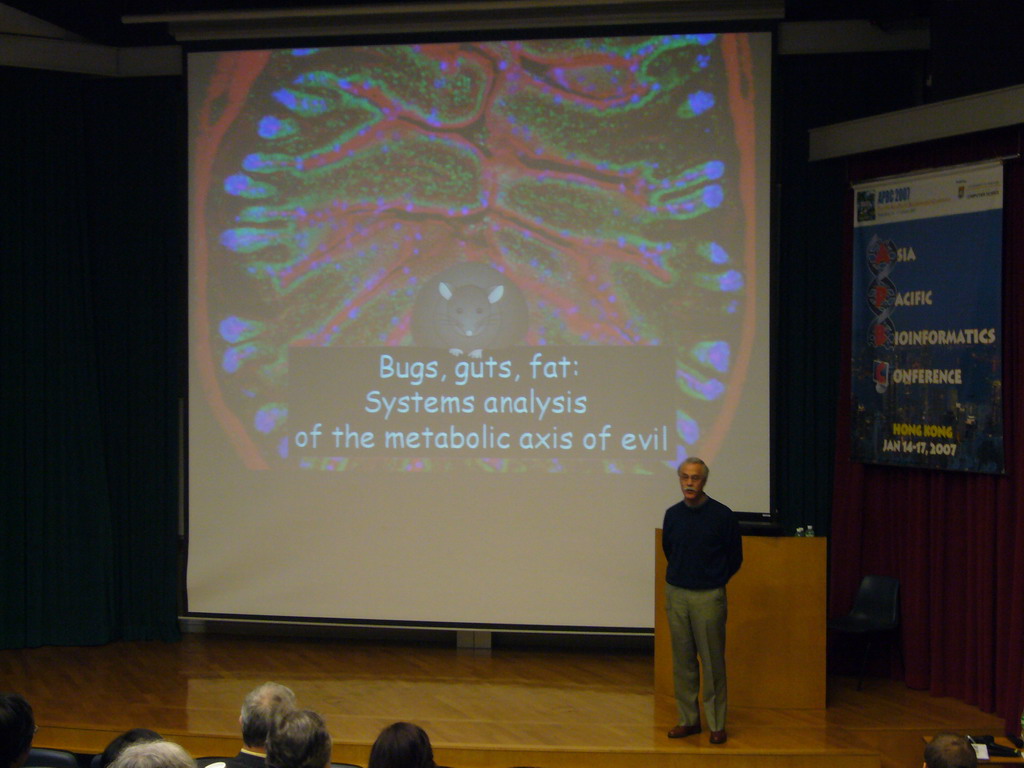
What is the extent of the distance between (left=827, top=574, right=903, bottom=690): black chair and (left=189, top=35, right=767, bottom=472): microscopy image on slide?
1146 millimetres

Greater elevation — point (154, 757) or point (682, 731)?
point (154, 757)

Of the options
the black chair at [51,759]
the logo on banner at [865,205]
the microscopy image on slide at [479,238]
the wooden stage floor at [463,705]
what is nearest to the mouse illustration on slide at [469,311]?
the microscopy image on slide at [479,238]

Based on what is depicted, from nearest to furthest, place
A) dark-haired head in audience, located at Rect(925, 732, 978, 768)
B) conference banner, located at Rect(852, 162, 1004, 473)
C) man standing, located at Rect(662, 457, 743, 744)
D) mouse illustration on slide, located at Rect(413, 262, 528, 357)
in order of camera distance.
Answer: dark-haired head in audience, located at Rect(925, 732, 978, 768) → man standing, located at Rect(662, 457, 743, 744) → conference banner, located at Rect(852, 162, 1004, 473) → mouse illustration on slide, located at Rect(413, 262, 528, 357)

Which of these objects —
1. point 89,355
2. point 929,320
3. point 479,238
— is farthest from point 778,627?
point 89,355

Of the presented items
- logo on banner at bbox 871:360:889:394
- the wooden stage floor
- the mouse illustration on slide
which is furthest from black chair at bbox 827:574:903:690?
the mouse illustration on slide

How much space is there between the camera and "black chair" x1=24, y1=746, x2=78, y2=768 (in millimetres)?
3266

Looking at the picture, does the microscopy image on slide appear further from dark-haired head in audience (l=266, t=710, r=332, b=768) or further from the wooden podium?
dark-haired head in audience (l=266, t=710, r=332, b=768)

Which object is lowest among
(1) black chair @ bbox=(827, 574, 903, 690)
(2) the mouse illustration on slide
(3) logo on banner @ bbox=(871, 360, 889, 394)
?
Result: (1) black chair @ bbox=(827, 574, 903, 690)

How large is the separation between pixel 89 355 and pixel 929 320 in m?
4.98

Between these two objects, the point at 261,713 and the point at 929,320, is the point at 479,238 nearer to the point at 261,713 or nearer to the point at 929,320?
the point at 929,320

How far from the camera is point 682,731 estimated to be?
16.0 ft

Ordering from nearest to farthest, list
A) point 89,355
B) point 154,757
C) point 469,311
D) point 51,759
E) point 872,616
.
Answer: point 154,757 < point 51,759 < point 872,616 < point 469,311 < point 89,355

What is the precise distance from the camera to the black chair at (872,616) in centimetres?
564

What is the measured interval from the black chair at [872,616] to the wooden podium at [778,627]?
40 centimetres
